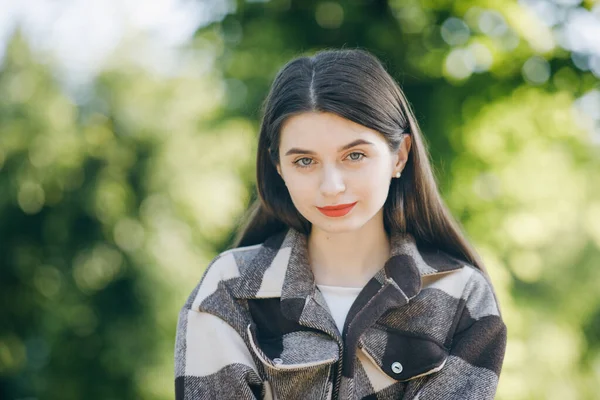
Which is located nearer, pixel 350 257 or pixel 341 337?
pixel 341 337

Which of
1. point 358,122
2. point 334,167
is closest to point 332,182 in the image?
point 334,167

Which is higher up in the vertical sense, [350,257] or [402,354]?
[350,257]

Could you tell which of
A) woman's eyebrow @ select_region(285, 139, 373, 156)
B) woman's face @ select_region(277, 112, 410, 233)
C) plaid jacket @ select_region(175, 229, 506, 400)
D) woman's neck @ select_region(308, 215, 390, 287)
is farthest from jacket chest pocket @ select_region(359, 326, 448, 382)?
woman's eyebrow @ select_region(285, 139, 373, 156)

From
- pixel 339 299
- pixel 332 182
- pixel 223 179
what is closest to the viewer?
pixel 332 182

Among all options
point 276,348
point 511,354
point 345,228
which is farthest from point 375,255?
point 511,354

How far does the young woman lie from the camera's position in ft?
6.86

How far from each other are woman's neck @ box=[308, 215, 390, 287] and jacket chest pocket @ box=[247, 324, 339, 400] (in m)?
0.24

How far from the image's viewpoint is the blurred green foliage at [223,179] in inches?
195

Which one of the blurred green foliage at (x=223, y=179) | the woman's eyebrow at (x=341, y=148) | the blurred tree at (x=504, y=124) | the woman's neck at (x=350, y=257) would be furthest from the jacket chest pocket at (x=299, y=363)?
the blurred tree at (x=504, y=124)

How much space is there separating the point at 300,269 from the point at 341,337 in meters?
0.25

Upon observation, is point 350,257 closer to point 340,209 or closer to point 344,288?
point 344,288

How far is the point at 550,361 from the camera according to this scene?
5.21m

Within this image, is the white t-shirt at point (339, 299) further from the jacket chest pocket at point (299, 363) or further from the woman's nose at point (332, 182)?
the woman's nose at point (332, 182)

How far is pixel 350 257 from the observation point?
7.64 ft
